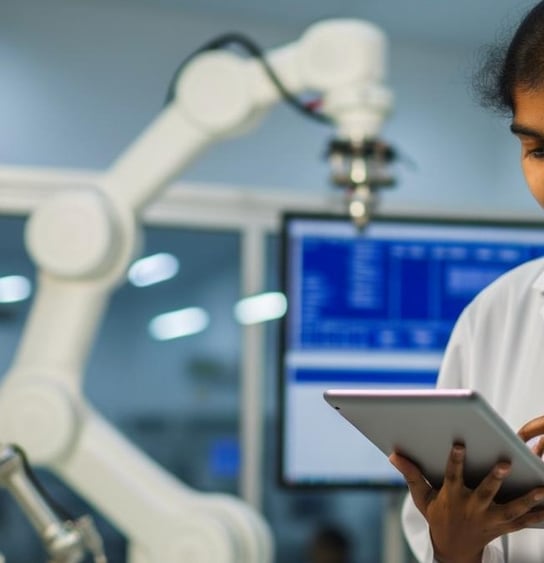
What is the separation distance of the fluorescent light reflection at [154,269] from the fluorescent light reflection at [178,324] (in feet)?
0.30

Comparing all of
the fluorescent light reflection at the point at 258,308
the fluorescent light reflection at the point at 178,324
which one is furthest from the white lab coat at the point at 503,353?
the fluorescent light reflection at the point at 178,324

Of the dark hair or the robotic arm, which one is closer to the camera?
the dark hair

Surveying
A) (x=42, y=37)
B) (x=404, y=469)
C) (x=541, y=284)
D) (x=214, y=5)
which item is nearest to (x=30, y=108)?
(x=42, y=37)

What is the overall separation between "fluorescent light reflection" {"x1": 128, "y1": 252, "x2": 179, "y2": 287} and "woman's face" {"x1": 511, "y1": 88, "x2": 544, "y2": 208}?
176 centimetres

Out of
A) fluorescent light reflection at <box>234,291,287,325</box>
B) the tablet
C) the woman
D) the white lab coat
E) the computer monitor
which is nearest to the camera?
the tablet

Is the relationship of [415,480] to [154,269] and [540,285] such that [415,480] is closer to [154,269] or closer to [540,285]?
[540,285]

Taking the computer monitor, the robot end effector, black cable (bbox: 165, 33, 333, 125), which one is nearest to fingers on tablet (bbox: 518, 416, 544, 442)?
the robot end effector

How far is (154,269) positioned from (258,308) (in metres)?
0.44

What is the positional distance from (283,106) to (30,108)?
707 millimetres

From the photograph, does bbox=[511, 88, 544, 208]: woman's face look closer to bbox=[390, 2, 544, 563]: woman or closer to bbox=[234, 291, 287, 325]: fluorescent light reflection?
bbox=[390, 2, 544, 563]: woman

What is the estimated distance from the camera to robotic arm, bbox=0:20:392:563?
5.53 ft

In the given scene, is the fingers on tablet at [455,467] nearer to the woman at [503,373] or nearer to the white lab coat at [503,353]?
the woman at [503,373]

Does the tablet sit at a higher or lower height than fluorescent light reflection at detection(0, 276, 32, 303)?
higher

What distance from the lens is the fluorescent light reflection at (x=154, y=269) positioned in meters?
2.78
